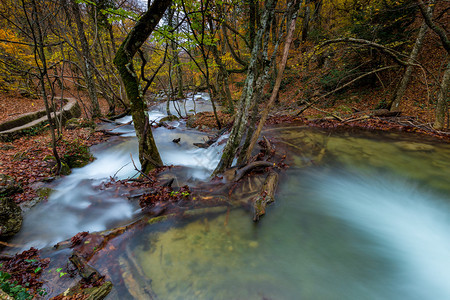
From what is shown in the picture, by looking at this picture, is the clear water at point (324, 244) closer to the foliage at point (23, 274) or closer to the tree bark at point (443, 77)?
the foliage at point (23, 274)

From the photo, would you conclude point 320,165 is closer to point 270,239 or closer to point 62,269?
point 270,239

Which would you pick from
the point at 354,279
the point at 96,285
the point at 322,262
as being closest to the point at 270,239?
the point at 322,262

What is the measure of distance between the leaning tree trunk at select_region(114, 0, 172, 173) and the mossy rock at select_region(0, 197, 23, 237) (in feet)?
8.05

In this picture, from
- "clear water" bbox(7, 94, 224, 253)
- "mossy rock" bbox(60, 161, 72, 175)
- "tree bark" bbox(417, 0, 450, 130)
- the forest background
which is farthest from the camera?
"tree bark" bbox(417, 0, 450, 130)

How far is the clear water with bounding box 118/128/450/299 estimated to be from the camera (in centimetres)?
251

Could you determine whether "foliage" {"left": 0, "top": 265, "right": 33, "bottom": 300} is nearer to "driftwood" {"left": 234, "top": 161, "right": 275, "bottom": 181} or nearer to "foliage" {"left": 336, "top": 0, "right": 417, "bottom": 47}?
"driftwood" {"left": 234, "top": 161, "right": 275, "bottom": 181}

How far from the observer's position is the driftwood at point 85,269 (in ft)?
8.03

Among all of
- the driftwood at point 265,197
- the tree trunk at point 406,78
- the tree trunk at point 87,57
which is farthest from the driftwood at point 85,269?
the tree trunk at point 406,78

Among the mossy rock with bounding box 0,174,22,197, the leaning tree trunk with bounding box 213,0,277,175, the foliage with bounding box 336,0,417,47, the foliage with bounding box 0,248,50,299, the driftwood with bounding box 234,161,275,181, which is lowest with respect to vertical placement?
the foliage with bounding box 0,248,50,299

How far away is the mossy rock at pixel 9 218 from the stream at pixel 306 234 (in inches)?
6.5

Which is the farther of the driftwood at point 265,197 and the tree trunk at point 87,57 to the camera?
the tree trunk at point 87,57

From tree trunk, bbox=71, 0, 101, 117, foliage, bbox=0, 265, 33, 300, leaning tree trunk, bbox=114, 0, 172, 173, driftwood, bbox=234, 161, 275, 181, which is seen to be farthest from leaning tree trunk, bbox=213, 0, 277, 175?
tree trunk, bbox=71, 0, 101, 117

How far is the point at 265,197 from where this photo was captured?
12.6 feet

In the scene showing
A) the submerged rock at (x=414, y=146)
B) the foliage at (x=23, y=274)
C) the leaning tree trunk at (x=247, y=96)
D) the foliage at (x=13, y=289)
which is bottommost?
the foliage at (x=23, y=274)
